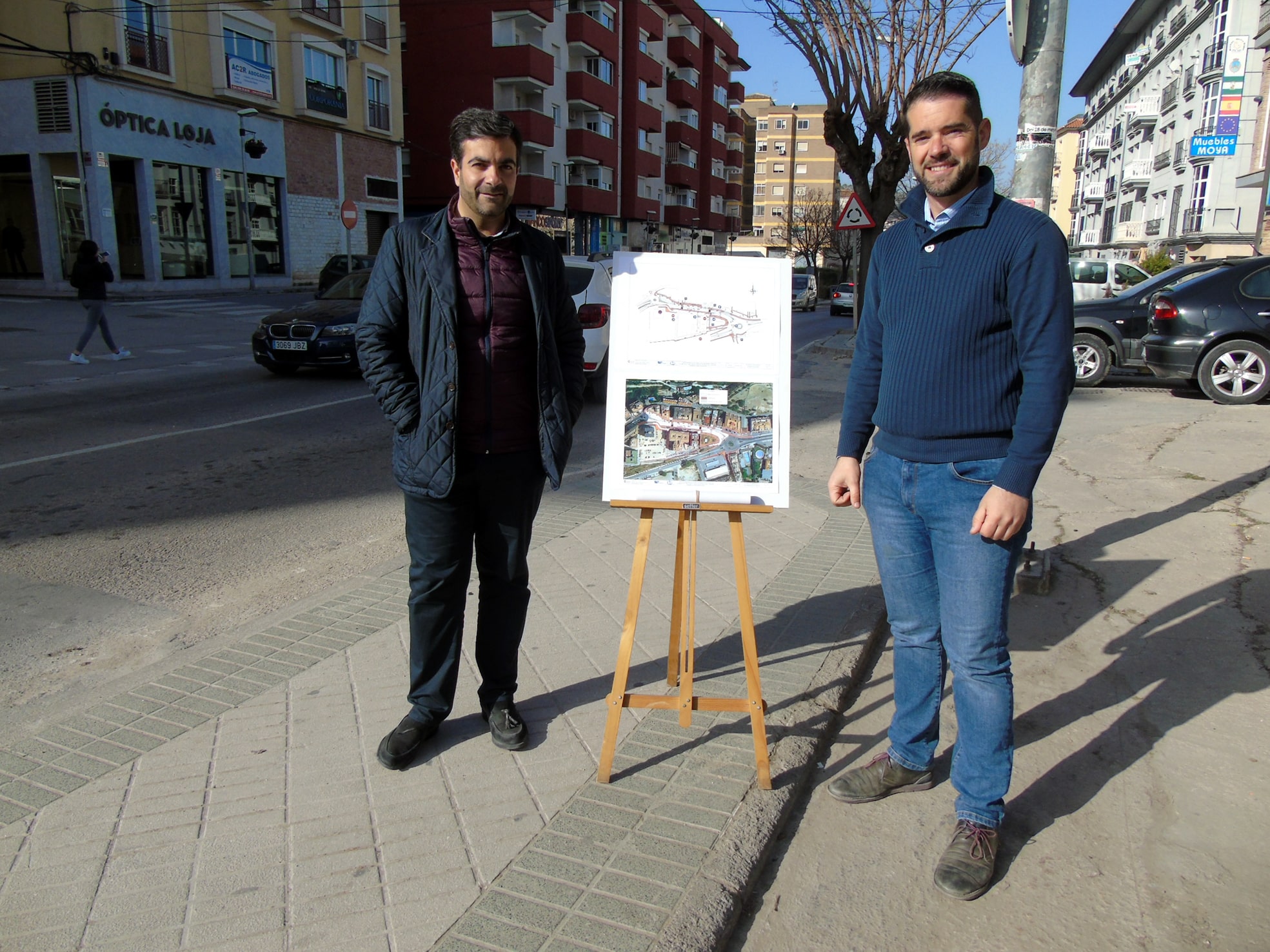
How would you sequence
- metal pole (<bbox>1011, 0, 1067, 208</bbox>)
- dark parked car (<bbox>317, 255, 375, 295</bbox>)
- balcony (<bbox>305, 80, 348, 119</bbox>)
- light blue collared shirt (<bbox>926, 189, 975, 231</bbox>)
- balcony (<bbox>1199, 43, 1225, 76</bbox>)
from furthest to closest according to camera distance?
balcony (<bbox>1199, 43, 1225, 76</bbox>) → balcony (<bbox>305, 80, 348, 119</bbox>) → dark parked car (<bbox>317, 255, 375, 295</bbox>) → metal pole (<bbox>1011, 0, 1067, 208</bbox>) → light blue collared shirt (<bbox>926, 189, 975, 231</bbox>)

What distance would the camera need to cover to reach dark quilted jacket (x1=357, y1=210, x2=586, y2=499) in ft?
9.58

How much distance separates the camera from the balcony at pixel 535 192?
43434mm

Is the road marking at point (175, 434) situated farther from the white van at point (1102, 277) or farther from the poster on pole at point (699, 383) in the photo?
the white van at point (1102, 277)

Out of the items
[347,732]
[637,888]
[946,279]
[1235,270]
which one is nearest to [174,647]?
[347,732]

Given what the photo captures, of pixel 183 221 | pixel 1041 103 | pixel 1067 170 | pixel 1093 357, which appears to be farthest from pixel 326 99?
pixel 1067 170

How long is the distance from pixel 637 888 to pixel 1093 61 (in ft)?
257

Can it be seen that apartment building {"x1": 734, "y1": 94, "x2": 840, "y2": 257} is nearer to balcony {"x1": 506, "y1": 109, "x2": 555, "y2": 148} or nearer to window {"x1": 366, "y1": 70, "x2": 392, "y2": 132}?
balcony {"x1": 506, "y1": 109, "x2": 555, "y2": 148}

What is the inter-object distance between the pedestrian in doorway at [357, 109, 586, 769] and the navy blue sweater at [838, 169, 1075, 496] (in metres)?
1.11

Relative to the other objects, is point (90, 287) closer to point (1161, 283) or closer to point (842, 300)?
point (1161, 283)

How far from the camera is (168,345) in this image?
16.4 m

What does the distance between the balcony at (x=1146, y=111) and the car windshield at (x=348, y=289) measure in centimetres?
5223

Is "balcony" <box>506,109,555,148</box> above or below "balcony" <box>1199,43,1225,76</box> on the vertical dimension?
below

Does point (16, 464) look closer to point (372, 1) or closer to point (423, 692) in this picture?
point (423, 692)

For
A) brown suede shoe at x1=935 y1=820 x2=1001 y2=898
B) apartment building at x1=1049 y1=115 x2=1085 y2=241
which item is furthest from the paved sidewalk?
apartment building at x1=1049 y1=115 x2=1085 y2=241
